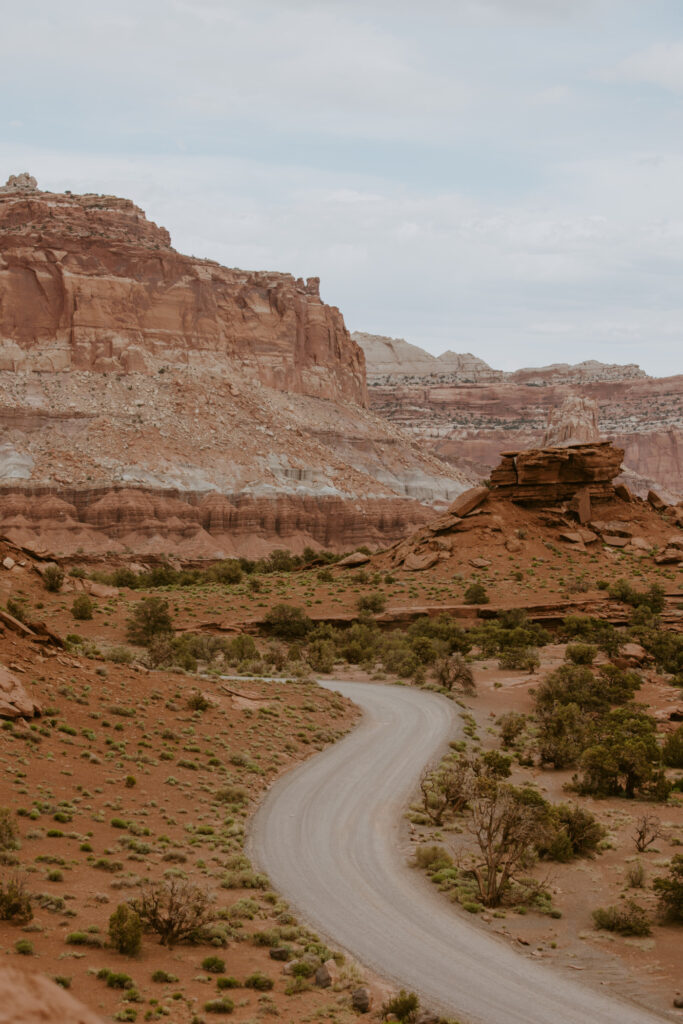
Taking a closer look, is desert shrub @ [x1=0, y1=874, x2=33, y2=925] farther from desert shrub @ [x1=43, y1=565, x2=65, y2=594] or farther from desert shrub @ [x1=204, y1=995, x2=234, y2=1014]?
desert shrub @ [x1=43, y1=565, x2=65, y2=594]

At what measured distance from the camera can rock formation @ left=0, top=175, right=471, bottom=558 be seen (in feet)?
316

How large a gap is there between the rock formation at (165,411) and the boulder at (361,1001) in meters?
77.0

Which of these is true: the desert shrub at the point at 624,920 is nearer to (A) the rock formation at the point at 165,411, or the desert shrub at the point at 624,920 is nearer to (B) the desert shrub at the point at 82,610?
(B) the desert shrub at the point at 82,610

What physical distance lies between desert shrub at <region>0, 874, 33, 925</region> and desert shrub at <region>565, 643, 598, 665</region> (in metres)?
32.3

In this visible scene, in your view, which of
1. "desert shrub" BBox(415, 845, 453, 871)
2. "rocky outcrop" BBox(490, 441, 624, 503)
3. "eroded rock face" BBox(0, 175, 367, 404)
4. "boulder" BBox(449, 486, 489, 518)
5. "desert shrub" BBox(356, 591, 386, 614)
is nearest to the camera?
"desert shrub" BBox(415, 845, 453, 871)

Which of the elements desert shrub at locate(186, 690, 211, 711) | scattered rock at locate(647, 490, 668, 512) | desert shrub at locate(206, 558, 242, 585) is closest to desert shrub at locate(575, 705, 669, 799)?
desert shrub at locate(186, 690, 211, 711)

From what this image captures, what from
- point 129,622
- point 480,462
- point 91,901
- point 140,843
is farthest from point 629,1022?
point 480,462

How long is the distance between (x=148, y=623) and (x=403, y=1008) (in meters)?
33.2

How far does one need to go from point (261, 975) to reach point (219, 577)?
50.8 m

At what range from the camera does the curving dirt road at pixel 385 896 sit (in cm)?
1340

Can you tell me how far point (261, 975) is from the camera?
43.3 ft

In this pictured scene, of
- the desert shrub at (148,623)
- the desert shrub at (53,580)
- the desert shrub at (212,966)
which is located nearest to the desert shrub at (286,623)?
the desert shrub at (148,623)

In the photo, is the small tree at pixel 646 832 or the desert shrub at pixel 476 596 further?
the desert shrub at pixel 476 596

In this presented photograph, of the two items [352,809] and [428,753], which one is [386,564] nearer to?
[428,753]
